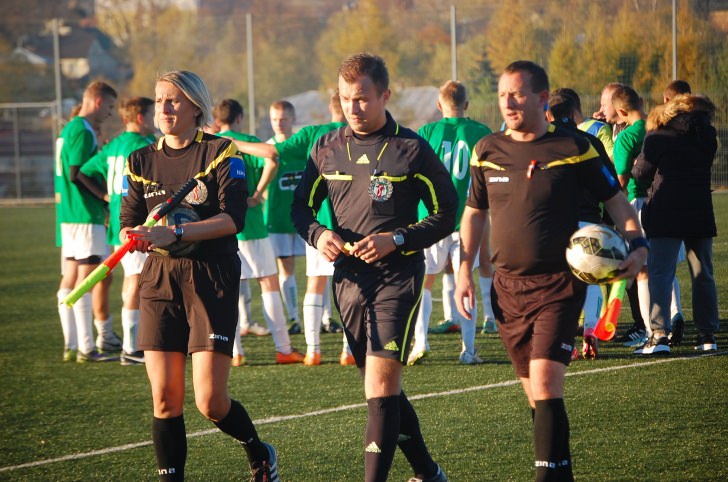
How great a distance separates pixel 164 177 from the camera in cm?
483

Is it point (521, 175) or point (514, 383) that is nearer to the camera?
point (521, 175)

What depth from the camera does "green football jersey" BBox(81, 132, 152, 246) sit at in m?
8.66

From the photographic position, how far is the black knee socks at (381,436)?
451cm

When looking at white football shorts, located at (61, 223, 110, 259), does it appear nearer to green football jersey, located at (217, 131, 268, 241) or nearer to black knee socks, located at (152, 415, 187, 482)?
green football jersey, located at (217, 131, 268, 241)

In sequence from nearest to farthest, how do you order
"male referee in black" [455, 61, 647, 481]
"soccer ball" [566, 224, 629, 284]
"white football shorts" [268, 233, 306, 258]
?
"soccer ball" [566, 224, 629, 284] < "male referee in black" [455, 61, 647, 481] < "white football shorts" [268, 233, 306, 258]

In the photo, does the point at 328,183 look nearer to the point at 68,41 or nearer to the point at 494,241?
the point at 494,241

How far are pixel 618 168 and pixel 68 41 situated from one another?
60.3 metres

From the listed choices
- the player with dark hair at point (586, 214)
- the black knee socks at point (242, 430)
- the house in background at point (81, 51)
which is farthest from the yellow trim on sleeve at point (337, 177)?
the house in background at point (81, 51)

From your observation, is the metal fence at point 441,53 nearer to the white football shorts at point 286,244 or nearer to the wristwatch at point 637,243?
the white football shorts at point 286,244

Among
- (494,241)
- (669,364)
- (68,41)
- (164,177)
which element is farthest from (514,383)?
(68,41)

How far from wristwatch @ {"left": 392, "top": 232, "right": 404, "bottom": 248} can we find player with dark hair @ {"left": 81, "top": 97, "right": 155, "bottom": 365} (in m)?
4.63

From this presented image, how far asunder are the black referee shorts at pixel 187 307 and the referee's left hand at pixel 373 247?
70 centimetres

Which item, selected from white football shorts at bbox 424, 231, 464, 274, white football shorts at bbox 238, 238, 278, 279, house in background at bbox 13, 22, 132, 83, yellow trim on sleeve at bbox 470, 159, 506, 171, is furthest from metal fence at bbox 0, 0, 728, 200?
house in background at bbox 13, 22, 132, 83

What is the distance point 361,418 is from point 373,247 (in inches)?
96.4
